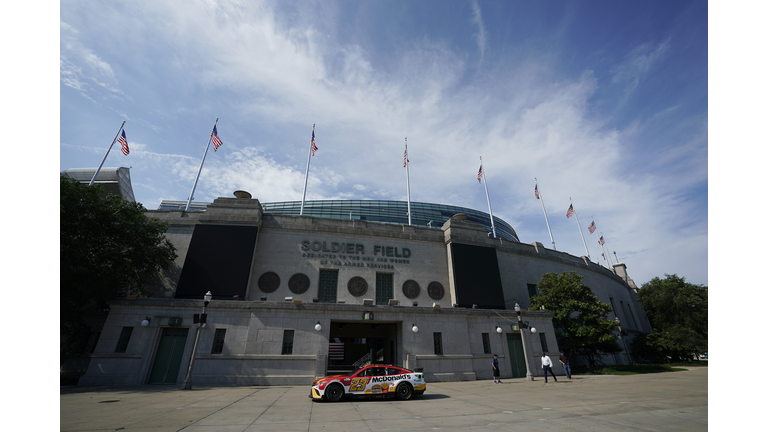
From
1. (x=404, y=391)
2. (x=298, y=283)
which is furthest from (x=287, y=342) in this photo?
(x=404, y=391)

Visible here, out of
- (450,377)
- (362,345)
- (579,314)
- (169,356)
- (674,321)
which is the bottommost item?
(450,377)

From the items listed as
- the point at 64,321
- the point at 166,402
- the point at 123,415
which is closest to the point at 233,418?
the point at 123,415

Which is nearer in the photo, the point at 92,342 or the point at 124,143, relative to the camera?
the point at 92,342

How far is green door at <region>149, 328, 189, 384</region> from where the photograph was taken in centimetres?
2023

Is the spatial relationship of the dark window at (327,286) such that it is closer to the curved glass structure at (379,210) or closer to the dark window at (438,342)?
the dark window at (438,342)

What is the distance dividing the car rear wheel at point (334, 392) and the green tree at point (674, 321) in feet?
141

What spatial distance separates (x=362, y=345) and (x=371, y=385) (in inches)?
1139

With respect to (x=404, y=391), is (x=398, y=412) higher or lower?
lower

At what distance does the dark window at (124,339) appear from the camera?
797 inches

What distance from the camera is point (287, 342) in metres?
21.4

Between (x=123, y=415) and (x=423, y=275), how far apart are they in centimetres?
2341

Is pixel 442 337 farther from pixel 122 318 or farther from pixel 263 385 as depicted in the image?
pixel 122 318

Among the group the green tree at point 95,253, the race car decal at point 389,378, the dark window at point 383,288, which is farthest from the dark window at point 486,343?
the green tree at point 95,253

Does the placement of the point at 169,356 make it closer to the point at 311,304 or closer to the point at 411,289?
the point at 311,304
